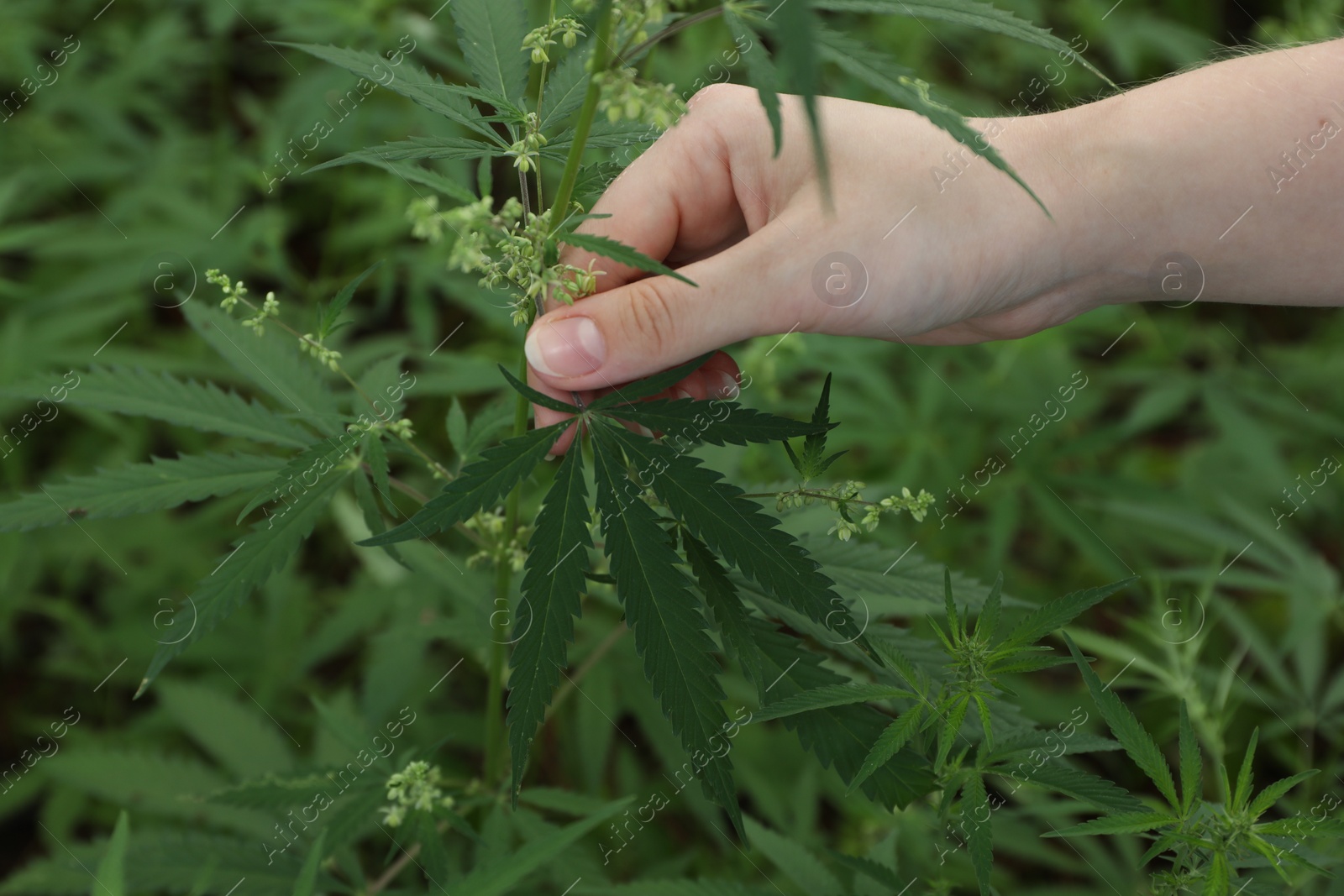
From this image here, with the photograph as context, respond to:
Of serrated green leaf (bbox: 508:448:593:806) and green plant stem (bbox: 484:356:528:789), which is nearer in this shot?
serrated green leaf (bbox: 508:448:593:806)

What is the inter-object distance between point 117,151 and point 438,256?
2.06 metres

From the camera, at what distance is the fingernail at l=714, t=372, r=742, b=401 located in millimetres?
2305

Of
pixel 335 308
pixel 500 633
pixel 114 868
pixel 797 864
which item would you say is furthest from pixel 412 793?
pixel 335 308

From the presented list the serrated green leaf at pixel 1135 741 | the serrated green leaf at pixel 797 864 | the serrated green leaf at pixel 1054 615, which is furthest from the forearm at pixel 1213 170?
the serrated green leaf at pixel 797 864

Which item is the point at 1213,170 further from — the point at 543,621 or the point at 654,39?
the point at 543,621

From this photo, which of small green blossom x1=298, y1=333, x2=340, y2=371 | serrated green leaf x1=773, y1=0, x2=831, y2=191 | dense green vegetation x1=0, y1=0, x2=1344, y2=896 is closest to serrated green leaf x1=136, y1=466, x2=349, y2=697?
dense green vegetation x1=0, y1=0, x2=1344, y2=896

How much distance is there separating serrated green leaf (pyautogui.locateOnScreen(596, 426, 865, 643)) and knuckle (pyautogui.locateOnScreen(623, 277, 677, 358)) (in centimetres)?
30

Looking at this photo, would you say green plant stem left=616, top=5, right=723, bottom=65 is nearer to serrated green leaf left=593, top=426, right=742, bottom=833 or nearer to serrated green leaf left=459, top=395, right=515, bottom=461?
serrated green leaf left=593, top=426, right=742, bottom=833

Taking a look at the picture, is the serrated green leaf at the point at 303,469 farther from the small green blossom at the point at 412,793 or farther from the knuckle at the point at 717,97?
the knuckle at the point at 717,97

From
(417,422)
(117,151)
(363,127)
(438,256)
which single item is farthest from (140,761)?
(117,151)

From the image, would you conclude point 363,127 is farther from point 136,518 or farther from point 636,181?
point 636,181

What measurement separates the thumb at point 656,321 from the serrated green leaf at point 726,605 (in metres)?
0.42

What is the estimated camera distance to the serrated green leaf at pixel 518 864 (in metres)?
1.60

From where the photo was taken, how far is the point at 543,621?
1.50 meters
